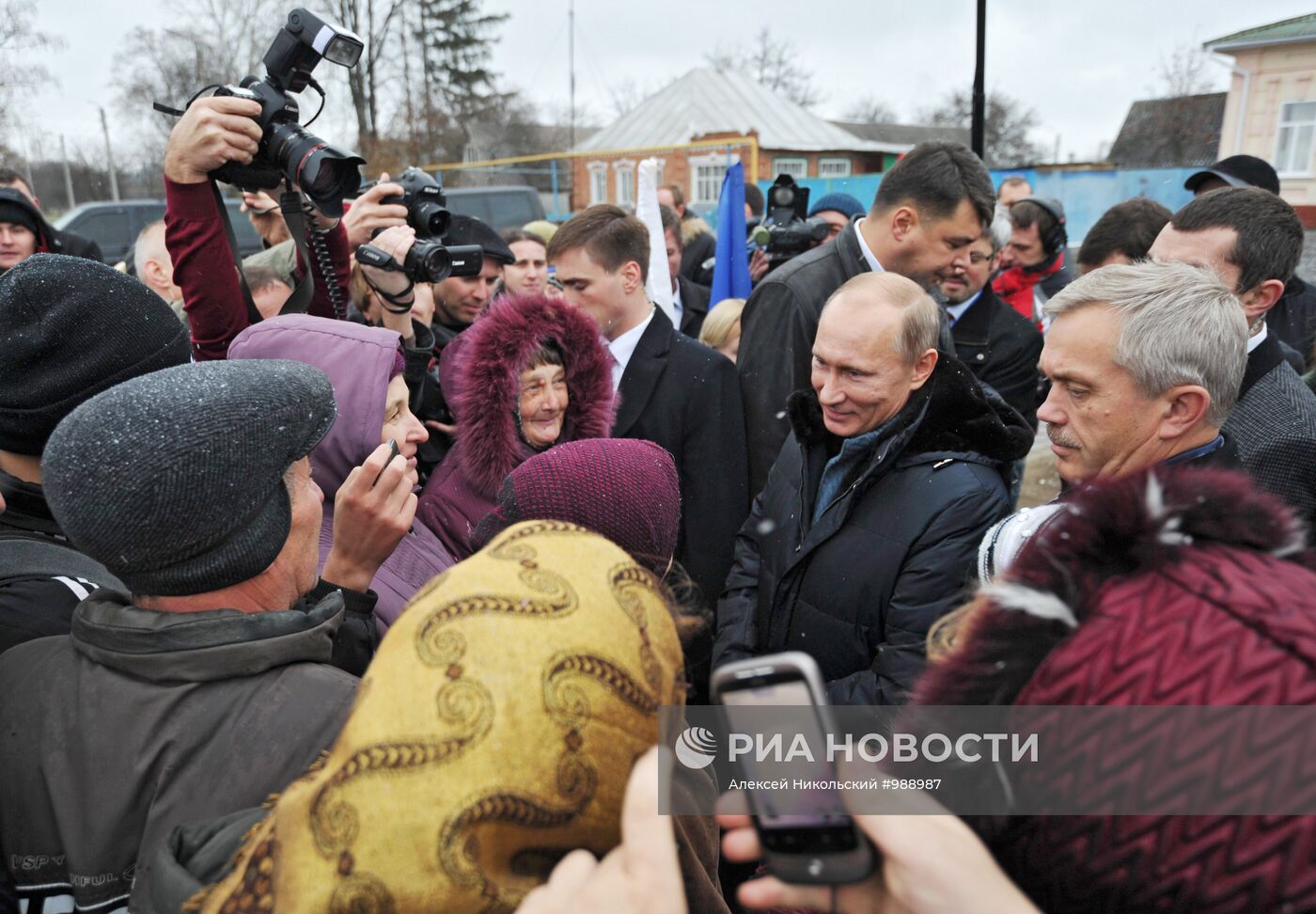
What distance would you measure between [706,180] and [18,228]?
49.6 ft

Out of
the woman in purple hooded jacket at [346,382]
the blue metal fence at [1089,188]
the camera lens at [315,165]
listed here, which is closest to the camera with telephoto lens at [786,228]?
the camera lens at [315,165]

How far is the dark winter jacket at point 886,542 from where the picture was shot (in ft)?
6.59

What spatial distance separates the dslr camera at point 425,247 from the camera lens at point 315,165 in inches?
10.1

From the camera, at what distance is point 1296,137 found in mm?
20656

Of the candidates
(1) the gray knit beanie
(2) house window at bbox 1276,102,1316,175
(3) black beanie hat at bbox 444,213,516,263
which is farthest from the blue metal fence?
(1) the gray knit beanie

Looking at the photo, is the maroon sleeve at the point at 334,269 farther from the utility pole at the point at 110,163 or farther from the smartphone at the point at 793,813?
the utility pole at the point at 110,163

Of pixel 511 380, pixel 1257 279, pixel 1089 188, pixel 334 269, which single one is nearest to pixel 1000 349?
pixel 1257 279

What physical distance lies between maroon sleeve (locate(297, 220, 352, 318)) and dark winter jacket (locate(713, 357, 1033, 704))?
154 centimetres

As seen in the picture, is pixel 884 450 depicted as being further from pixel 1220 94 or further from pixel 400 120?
pixel 1220 94

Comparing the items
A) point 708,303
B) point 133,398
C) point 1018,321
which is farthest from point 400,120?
point 133,398

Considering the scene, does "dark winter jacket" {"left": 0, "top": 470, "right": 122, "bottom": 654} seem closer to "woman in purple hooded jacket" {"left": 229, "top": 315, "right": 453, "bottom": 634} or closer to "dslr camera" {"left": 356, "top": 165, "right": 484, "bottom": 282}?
"woman in purple hooded jacket" {"left": 229, "top": 315, "right": 453, "bottom": 634}

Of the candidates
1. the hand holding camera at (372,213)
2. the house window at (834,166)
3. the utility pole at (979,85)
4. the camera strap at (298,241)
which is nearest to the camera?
the camera strap at (298,241)

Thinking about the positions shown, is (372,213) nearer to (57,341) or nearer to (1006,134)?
(57,341)

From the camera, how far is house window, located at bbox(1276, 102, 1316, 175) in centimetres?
2020
